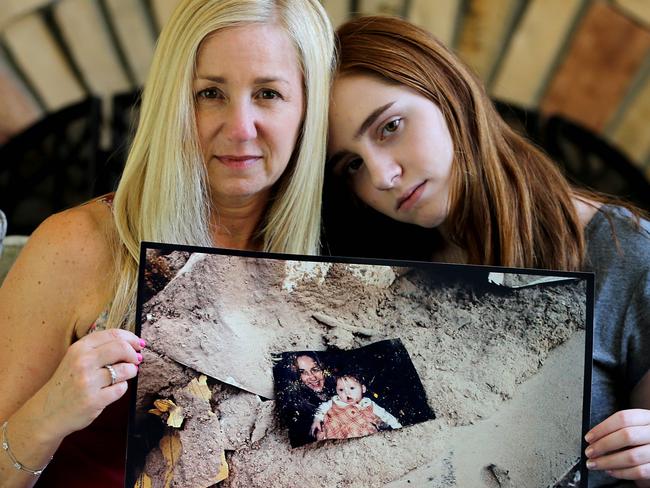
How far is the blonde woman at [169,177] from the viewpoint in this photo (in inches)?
44.7

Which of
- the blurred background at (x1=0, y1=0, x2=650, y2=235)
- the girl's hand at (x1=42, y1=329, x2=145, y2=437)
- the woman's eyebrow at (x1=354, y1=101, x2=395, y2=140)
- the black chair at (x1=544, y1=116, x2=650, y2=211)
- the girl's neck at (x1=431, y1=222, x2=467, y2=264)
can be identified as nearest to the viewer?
the girl's hand at (x1=42, y1=329, x2=145, y2=437)

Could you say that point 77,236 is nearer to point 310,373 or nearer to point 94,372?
point 94,372

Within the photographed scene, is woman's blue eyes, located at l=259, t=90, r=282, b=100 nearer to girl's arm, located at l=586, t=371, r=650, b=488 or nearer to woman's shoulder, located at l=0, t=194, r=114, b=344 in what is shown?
woman's shoulder, located at l=0, t=194, r=114, b=344

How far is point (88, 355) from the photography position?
3.21 feet

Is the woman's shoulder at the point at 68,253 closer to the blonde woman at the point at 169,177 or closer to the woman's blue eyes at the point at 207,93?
the blonde woman at the point at 169,177

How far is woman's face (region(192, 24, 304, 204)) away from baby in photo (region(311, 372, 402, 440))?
343 mm

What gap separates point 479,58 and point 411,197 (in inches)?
52.4

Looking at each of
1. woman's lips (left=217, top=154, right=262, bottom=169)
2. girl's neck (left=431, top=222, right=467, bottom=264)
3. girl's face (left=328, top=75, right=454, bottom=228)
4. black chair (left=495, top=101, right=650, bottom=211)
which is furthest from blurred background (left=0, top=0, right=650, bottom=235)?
woman's lips (left=217, top=154, right=262, bottom=169)

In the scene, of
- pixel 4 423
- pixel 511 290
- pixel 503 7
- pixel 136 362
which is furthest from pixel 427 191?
pixel 503 7

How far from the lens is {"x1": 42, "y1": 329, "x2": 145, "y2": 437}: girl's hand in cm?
98

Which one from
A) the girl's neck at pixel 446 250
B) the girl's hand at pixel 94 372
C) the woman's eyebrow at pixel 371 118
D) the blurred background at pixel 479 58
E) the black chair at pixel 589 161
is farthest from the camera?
the blurred background at pixel 479 58

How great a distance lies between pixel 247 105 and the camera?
115 cm

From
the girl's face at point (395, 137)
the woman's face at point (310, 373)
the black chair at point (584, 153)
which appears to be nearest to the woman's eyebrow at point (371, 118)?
the girl's face at point (395, 137)

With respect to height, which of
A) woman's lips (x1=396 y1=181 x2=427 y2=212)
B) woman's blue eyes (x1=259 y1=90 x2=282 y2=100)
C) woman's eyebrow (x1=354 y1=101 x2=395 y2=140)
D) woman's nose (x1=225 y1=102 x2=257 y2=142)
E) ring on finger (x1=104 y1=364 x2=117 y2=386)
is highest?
woman's blue eyes (x1=259 y1=90 x2=282 y2=100)
